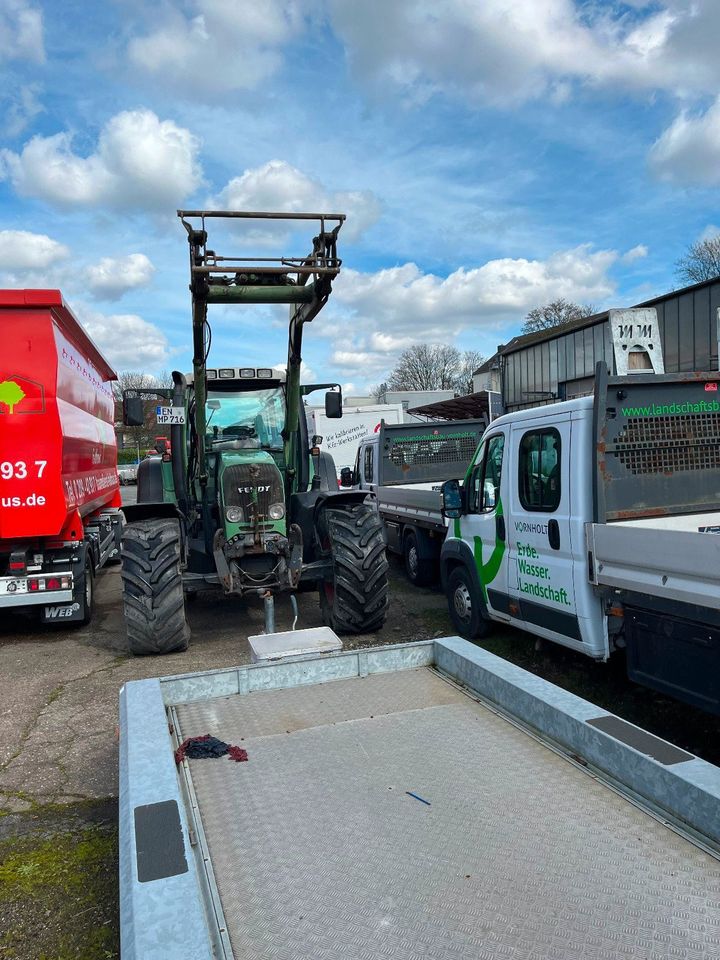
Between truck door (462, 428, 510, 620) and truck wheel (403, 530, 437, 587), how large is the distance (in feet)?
10.2

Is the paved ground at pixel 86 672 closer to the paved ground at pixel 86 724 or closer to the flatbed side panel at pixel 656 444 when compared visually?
the paved ground at pixel 86 724

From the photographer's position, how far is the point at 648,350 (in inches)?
233

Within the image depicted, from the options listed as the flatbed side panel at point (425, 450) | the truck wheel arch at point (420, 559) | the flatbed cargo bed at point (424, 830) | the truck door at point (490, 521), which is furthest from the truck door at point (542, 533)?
the flatbed side panel at point (425, 450)

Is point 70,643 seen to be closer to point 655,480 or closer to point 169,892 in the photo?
point 655,480

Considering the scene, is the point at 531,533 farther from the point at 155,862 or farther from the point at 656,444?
the point at 155,862

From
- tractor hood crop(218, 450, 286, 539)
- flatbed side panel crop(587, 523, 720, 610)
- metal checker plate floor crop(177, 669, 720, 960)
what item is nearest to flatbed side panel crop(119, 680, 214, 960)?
metal checker plate floor crop(177, 669, 720, 960)

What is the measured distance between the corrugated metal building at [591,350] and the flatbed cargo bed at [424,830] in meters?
6.28

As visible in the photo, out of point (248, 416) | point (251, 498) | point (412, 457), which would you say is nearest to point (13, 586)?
point (251, 498)

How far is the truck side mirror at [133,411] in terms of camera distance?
727 cm

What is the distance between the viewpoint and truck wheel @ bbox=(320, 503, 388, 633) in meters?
7.00

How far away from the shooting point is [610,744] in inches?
91.4

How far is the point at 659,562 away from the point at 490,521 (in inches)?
92.9

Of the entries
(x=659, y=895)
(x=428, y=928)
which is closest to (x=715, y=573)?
(x=659, y=895)

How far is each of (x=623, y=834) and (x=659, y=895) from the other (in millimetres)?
270
